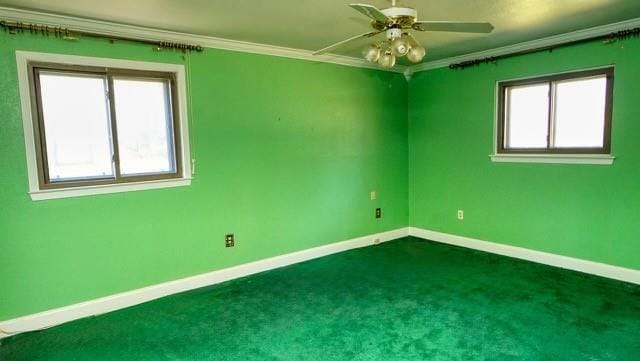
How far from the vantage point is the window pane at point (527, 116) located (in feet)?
13.2

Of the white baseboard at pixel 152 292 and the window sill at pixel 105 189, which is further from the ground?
the window sill at pixel 105 189

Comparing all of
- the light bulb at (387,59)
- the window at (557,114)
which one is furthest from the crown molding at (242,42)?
the light bulb at (387,59)

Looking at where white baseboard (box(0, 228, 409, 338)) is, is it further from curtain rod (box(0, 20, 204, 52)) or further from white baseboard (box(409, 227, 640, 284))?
curtain rod (box(0, 20, 204, 52))

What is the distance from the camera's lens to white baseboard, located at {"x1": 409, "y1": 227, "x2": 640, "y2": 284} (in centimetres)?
354

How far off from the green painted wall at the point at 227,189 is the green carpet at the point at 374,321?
367 mm

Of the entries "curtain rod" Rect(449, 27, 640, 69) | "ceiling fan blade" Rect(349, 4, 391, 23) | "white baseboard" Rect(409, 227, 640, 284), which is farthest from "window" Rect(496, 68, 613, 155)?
"ceiling fan blade" Rect(349, 4, 391, 23)

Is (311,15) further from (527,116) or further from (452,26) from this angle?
(527,116)

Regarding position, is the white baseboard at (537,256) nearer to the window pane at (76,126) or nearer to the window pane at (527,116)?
the window pane at (527,116)

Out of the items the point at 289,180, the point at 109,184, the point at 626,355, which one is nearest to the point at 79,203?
the point at 109,184

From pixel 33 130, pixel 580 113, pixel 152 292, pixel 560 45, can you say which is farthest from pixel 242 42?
pixel 580 113

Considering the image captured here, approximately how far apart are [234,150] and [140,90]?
3.21ft

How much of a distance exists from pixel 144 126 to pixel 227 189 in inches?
36.9

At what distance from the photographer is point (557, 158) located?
3869 mm

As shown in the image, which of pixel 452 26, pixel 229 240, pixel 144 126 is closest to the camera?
pixel 452 26
